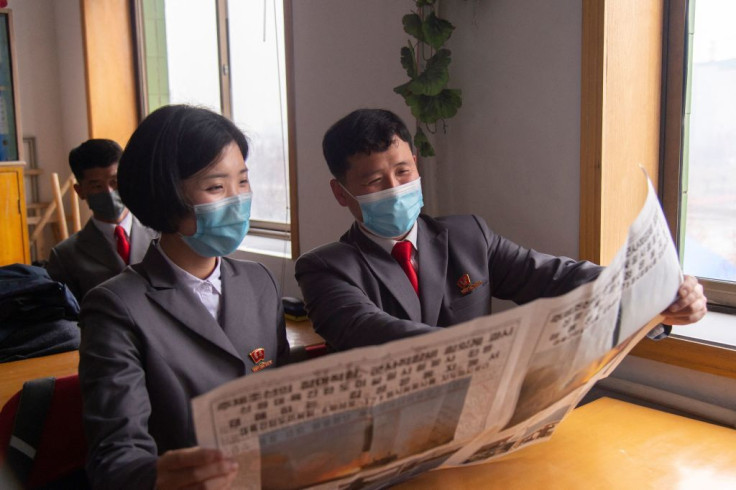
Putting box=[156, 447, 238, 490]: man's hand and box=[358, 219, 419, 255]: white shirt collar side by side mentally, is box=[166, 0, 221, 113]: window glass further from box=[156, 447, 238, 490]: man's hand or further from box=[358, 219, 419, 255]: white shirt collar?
box=[156, 447, 238, 490]: man's hand

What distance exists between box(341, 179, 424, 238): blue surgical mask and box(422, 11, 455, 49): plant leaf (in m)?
0.65

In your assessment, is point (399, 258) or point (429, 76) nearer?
point (399, 258)

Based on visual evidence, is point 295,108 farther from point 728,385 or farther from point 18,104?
point 18,104

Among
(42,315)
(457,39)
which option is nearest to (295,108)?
(457,39)

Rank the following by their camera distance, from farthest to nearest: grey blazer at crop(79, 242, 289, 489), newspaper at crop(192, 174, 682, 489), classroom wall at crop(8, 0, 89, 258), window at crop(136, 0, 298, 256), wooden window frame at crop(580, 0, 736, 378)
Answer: classroom wall at crop(8, 0, 89, 258)
window at crop(136, 0, 298, 256)
wooden window frame at crop(580, 0, 736, 378)
grey blazer at crop(79, 242, 289, 489)
newspaper at crop(192, 174, 682, 489)

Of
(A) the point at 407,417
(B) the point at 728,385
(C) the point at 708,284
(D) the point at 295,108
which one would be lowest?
(B) the point at 728,385

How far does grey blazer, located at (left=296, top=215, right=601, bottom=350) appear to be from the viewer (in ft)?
4.86

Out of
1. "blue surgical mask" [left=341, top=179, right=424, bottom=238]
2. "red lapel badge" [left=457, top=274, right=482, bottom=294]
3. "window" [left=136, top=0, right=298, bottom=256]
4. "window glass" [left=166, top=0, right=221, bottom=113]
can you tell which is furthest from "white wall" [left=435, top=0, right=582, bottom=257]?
"window glass" [left=166, top=0, right=221, bottom=113]

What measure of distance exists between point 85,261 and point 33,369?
0.83 m

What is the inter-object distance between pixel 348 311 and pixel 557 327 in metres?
0.69

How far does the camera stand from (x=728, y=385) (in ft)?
5.15

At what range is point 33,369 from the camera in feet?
6.22

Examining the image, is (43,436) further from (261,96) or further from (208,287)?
(261,96)

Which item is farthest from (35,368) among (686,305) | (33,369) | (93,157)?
(686,305)
